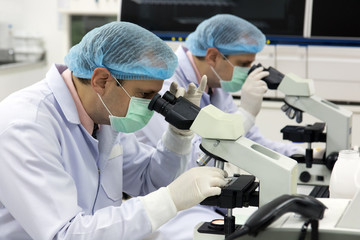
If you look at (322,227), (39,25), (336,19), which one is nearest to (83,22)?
(39,25)

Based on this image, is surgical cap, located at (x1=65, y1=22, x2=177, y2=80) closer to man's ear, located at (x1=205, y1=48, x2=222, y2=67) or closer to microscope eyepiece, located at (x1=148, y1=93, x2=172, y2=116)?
microscope eyepiece, located at (x1=148, y1=93, x2=172, y2=116)

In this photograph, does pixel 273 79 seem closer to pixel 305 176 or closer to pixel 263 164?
pixel 305 176

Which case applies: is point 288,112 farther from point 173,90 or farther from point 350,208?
point 350,208

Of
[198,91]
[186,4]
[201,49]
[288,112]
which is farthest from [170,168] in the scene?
[186,4]

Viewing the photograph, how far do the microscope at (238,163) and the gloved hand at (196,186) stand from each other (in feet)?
0.08

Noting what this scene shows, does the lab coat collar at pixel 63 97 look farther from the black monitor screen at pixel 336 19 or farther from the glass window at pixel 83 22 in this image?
the glass window at pixel 83 22

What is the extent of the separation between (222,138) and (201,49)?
1418mm

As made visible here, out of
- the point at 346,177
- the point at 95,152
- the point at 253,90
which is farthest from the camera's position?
the point at 253,90

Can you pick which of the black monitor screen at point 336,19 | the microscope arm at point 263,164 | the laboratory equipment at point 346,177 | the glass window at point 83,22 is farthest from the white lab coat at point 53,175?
the glass window at point 83,22

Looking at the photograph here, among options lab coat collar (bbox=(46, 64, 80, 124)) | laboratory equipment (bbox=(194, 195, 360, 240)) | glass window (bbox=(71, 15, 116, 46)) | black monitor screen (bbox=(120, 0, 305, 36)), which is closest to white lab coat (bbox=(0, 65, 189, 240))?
lab coat collar (bbox=(46, 64, 80, 124))

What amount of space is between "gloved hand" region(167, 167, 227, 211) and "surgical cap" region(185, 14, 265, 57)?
1258 millimetres

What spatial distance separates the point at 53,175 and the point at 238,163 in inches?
20.1

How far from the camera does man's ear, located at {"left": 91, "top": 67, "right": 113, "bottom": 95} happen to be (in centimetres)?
158

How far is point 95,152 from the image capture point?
1.70 m
